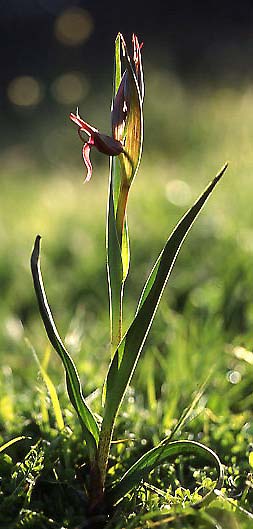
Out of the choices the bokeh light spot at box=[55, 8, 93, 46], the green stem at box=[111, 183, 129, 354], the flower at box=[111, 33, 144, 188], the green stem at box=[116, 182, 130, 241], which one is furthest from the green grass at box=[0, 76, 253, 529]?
the bokeh light spot at box=[55, 8, 93, 46]

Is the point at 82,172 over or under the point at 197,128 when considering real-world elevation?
under

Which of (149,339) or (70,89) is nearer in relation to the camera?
(149,339)

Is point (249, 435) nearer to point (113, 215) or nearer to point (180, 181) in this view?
point (113, 215)

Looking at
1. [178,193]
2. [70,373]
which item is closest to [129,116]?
[70,373]

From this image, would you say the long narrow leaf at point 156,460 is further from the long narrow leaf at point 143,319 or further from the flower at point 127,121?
the flower at point 127,121

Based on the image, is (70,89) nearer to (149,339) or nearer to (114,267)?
(149,339)

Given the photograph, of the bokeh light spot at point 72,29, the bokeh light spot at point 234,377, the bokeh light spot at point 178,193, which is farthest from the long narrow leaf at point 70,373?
the bokeh light spot at point 72,29

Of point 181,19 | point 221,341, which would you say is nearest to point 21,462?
point 221,341
